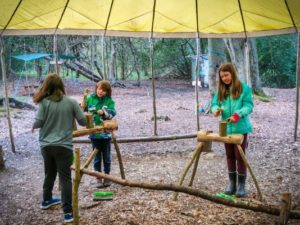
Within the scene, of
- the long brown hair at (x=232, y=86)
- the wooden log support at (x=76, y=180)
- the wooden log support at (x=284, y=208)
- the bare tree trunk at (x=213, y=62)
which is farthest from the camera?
the bare tree trunk at (x=213, y=62)

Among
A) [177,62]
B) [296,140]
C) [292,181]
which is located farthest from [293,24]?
[177,62]

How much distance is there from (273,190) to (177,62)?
2199 cm

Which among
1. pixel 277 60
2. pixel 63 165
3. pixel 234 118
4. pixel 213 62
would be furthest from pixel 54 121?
pixel 277 60

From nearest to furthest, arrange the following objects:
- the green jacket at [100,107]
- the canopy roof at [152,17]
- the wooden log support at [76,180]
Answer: the wooden log support at [76,180] < the green jacket at [100,107] < the canopy roof at [152,17]

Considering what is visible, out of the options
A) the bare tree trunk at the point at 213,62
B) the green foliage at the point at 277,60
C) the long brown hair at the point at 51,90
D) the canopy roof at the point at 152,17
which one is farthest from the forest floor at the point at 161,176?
the green foliage at the point at 277,60

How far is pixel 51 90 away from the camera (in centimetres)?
427

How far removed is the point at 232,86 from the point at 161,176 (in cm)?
201

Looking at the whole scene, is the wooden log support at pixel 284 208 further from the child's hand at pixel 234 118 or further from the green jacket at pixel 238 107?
the green jacket at pixel 238 107

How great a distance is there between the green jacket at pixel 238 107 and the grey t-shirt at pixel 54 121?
1780mm

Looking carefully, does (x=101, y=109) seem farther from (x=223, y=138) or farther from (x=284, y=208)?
(x=284, y=208)

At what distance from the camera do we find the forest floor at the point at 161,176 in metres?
4.47

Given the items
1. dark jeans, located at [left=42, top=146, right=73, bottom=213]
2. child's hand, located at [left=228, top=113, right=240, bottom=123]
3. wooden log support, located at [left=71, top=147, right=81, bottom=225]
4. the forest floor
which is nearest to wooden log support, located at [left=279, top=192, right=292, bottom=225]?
the forest floor

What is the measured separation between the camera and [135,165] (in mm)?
6805

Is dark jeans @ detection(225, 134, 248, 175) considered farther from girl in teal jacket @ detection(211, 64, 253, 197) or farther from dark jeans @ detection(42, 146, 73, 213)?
dark jeans @ detection(42, 146, 73, 213)
